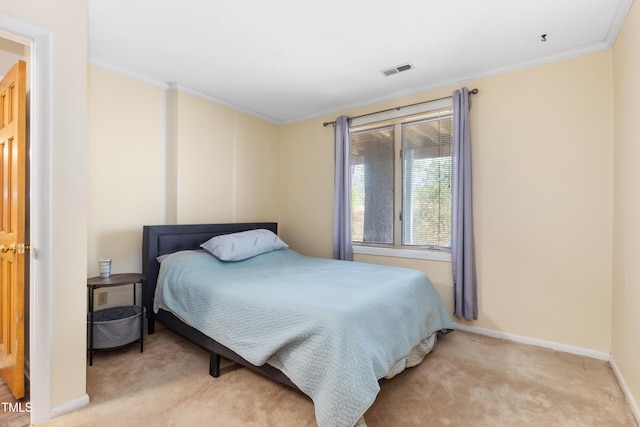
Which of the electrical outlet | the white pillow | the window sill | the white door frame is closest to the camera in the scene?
the white door frame

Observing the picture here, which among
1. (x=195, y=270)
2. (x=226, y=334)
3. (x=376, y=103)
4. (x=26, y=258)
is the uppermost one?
(x=376, y=103)

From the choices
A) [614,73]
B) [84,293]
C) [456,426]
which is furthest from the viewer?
[614,73]

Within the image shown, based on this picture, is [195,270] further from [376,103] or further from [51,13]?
[376,103]

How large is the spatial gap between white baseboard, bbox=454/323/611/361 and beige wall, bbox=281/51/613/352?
0.12 feet

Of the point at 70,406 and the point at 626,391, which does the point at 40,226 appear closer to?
the point at 70,406

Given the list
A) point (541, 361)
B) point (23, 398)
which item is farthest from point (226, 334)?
point (541, 361)

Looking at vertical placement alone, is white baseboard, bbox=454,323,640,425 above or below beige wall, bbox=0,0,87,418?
below

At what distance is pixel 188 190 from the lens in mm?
3258

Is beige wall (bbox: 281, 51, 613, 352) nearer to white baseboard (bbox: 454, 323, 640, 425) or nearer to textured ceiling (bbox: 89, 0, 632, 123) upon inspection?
white baseboard (bbox: 454, 323, 640, 425)

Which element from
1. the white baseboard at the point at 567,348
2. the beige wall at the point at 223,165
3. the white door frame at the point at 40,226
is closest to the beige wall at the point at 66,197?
the white door frame at the point at 40,226

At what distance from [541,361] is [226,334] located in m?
2.36

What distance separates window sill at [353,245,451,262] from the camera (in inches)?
121

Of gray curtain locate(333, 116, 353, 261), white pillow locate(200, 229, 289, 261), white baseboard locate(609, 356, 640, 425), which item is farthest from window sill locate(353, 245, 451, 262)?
white baseboard locate(609, 356, 640, 425)

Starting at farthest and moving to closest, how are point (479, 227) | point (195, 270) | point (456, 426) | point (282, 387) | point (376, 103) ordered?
point (376, 103), point (479, 227), point (195, 270), point (282, 387), point (456, 426)
